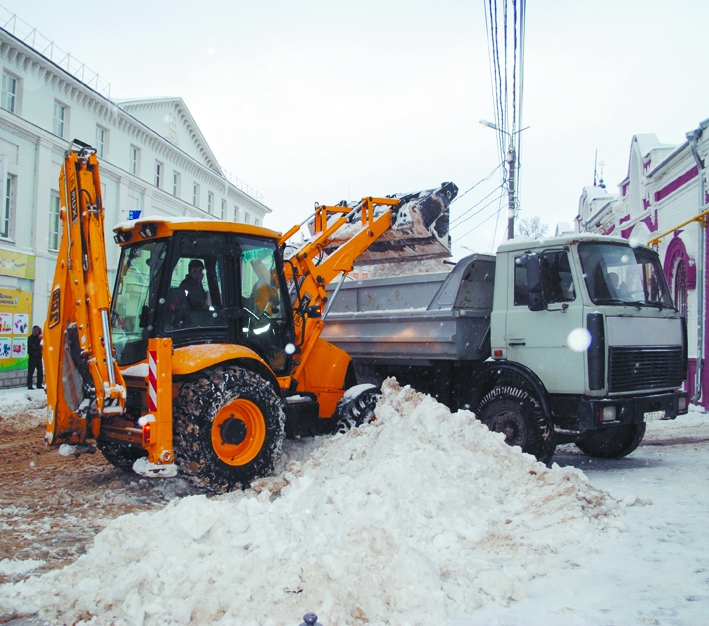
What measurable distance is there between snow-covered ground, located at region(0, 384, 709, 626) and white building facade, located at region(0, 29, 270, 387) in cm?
1282

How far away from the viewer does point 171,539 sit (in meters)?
3.86

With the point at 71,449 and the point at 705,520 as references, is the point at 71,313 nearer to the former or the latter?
the point at 71,449

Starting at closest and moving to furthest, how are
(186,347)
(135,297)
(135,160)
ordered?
(186,347), (135,297), (135,160)

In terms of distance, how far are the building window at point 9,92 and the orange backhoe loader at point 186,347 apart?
15066mm

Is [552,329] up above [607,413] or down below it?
above

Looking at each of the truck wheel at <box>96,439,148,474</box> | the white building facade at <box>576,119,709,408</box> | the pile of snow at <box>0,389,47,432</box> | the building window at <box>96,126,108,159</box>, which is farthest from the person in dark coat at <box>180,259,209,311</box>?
the building window at <box>96,126,108,159</box>

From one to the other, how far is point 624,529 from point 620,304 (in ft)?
8.68

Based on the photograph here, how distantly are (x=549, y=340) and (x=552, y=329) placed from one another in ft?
0.39

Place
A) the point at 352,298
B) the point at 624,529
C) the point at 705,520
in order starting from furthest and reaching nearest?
the point at 352,298, the point at 705,520, the point at 624,529

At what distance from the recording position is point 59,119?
823 inches

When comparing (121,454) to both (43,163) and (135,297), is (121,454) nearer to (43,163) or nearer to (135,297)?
(135,297)

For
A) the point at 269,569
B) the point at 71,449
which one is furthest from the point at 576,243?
the point at 71,449

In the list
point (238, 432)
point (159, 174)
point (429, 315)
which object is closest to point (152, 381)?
point (238, 432)

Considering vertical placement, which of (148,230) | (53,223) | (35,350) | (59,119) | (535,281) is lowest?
(35,350)
